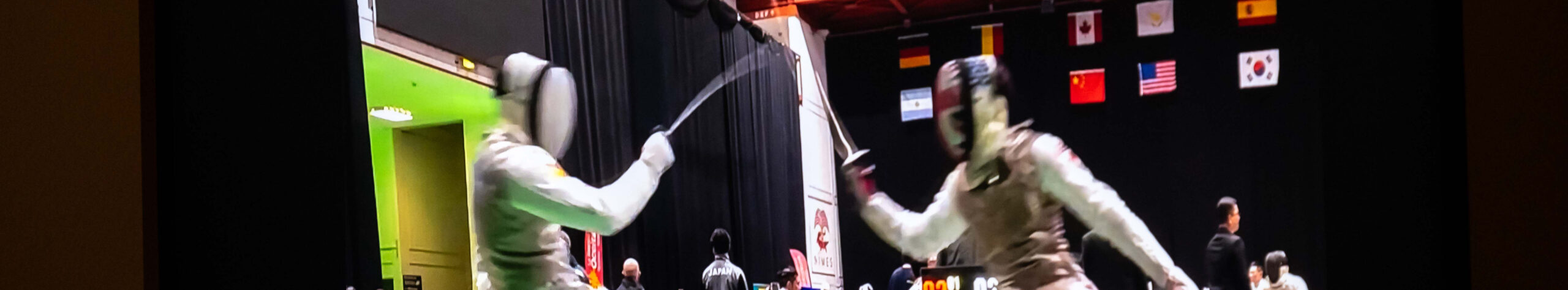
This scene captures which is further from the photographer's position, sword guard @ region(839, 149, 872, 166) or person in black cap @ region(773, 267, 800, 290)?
person in black cap @ region(773, 267, 800, 290)

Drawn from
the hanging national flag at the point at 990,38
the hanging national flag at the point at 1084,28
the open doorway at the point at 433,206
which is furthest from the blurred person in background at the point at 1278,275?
the open doorway at the point at 433,206

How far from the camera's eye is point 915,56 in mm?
3557

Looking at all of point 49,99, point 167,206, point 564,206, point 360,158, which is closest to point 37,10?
point 49,99

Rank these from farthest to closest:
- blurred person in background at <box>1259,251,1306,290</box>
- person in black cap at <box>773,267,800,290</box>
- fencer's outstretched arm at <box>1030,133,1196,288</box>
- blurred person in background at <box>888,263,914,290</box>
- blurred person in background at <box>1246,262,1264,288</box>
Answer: person in black cap at <box>773,267,800,290</box> < blurred person in background at <box>888,263,914,290</box> < fencer's outstretched arm at <box>1030,133,1196,288</box> < blurred person in background at <box>1246,262,1264,288</box> < blurred person in background at <box>1259,251,1306,290</box>

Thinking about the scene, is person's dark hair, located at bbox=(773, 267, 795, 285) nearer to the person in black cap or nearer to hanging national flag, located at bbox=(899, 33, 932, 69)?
the person in black cap

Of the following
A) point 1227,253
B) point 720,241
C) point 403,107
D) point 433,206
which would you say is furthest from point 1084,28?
point 433,206

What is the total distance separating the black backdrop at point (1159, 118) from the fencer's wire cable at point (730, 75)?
2.11 ft

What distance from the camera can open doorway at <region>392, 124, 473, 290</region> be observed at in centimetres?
453

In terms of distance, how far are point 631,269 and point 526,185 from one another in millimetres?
702

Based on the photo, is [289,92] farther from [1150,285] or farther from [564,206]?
[1150,285]

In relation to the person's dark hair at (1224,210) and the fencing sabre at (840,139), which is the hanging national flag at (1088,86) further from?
the fencing sabre at (840,139)

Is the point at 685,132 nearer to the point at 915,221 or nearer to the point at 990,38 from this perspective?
the point at 915,221

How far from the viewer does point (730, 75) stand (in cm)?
434

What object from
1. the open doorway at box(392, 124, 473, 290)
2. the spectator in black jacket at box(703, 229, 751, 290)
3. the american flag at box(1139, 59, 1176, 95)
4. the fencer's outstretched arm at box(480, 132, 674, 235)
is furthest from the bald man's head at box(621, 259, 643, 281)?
the american flag at box(1139, 59, 1176, 95)
